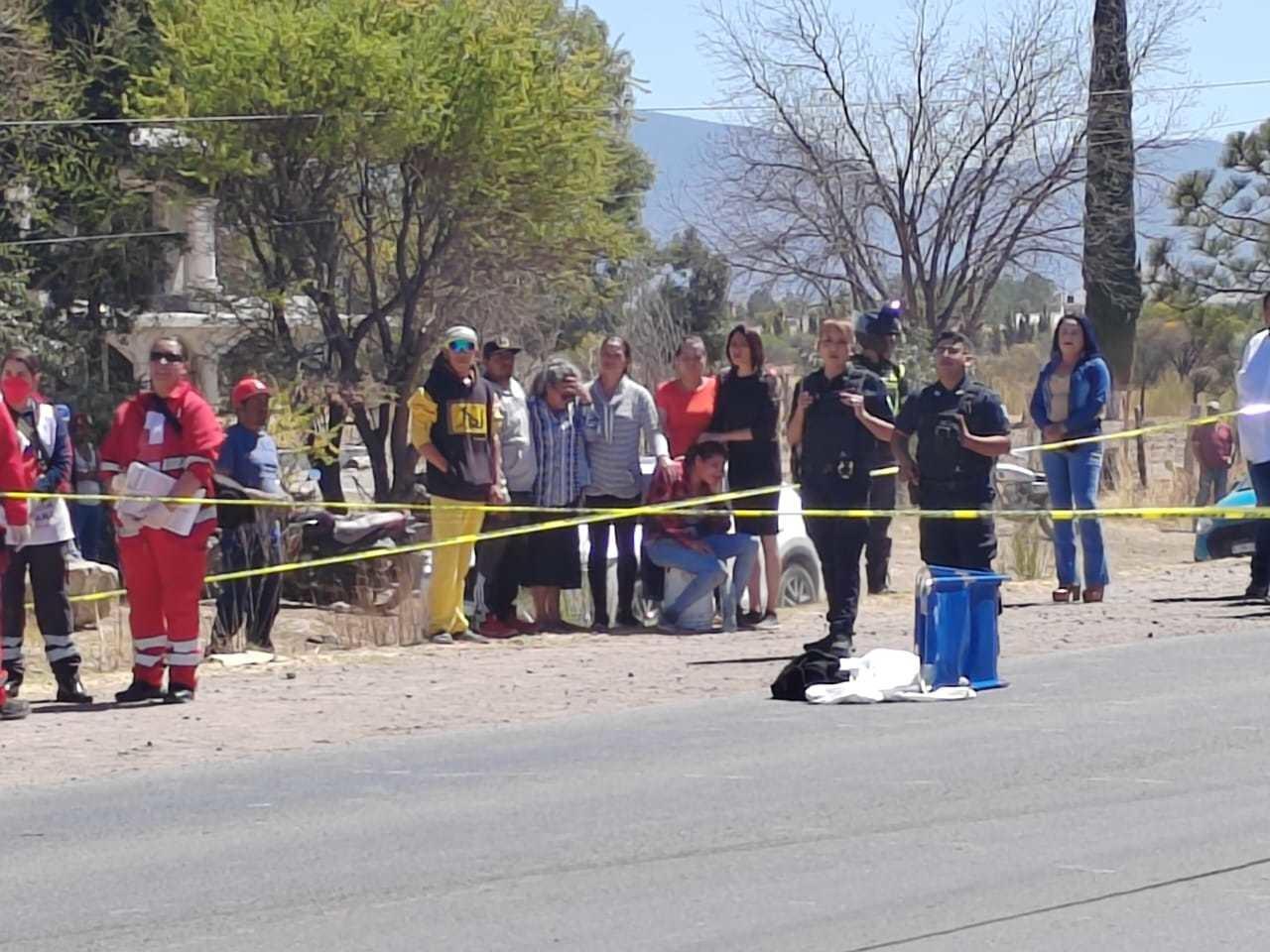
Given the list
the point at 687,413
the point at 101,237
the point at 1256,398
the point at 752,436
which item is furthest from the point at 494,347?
the point at 101,237

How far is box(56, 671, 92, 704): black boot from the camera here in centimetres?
1171

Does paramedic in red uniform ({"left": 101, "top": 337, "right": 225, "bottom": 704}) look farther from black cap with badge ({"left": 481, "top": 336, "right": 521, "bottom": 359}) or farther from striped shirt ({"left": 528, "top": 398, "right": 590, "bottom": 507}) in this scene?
striped shirt ({"left": 528, "top": 398, "right": 590, "bottom": 507})

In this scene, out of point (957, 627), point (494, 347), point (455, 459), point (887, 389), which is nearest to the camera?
point (957, 627)

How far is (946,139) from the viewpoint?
32.9 m

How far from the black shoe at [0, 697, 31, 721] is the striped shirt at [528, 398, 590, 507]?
14.2 ft

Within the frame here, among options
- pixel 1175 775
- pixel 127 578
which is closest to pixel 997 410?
pixel 1175 775

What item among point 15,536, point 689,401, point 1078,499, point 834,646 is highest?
point 689,401

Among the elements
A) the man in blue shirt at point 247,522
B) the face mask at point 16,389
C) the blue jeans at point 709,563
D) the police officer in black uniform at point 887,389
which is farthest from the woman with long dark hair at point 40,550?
the police officer in black uniform at point 887,389

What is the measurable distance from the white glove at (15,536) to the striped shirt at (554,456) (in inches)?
171

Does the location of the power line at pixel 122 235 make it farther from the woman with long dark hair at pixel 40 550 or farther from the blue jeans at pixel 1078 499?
the woman with long dark hair at pixel 40 550

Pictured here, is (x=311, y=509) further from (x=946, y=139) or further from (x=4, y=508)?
(x=946, y=139)

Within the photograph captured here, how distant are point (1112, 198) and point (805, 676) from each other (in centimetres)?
2301

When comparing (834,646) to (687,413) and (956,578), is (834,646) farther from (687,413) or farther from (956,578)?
(687,413)

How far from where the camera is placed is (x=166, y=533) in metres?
11.5
